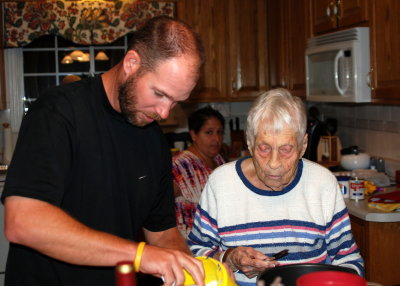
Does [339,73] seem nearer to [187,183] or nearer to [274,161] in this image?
[187,183]

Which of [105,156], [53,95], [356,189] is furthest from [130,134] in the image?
[356,189]

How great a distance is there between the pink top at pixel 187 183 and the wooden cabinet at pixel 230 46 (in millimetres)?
1660

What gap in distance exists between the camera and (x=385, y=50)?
9.67 feet

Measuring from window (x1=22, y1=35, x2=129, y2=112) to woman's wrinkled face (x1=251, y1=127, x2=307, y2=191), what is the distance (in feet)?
11.2

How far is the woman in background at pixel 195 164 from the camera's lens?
114 inches

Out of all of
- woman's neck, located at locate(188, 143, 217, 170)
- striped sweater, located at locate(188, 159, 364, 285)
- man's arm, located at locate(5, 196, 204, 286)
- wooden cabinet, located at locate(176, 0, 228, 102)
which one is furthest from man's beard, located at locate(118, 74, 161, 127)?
wooden cabinet, located at locate(176, 0, 228, 102)

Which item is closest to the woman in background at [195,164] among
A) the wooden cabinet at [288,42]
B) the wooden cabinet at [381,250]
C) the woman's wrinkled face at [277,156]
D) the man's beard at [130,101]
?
the wooden cabinet at [381,250]

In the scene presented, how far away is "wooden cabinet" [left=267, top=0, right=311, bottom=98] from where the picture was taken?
4.06 metres

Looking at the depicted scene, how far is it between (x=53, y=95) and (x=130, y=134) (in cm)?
24

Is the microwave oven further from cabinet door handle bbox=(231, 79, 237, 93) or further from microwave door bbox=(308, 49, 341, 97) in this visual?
cabinet door handle bbox=(231, 79, 237, 93)

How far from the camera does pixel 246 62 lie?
15.7 ft

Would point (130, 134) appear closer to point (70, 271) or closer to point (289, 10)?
point (70, 271)

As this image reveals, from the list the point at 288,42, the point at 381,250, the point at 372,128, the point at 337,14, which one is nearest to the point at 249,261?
the point at 381,250

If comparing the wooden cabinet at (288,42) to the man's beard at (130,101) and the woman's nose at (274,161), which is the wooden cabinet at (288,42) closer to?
the woman's nose at (274,161)
